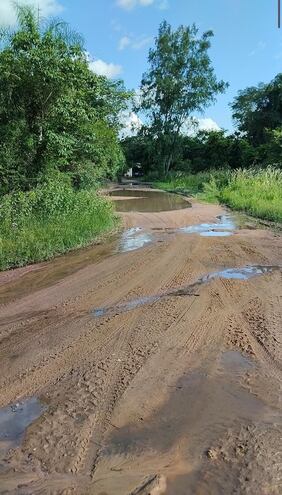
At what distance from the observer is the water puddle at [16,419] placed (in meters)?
3.69

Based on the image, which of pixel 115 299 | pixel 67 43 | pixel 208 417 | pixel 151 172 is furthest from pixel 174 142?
pixel 208 417

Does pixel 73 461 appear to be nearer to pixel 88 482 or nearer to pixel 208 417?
pixel 88 482

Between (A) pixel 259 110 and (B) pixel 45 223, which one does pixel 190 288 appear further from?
(A) pixel 259 110

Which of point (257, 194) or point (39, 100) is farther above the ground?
point (39, 100)

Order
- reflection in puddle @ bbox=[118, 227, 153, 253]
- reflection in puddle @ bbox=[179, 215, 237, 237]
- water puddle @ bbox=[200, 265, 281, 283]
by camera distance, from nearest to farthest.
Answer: water puddle @ bbox=[200, 265, 281, 283] < reflection in puddle @ bbox=[118, 227, 153, 253] < reflection in puddle @ bbox=[179, 215, 237, 237]

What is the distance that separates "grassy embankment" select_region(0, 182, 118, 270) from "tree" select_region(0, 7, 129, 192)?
1.12 meters

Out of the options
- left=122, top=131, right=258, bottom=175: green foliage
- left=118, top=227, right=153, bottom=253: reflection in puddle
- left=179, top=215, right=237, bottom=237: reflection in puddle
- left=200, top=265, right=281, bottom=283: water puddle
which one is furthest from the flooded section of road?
left=122, top=131, right=258, bottom=175: green foliage

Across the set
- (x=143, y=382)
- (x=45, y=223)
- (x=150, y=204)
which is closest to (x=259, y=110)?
(x=150, y=204)

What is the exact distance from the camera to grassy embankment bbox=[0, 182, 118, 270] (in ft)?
35.4

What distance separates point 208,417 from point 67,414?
1183 mm

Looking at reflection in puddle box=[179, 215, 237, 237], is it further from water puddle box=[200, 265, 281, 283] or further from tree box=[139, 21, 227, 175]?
tree box=[139, 21, 227, 175]

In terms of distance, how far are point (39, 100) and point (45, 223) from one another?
179 inches

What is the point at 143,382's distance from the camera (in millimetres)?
4559

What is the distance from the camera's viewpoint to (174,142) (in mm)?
53750
